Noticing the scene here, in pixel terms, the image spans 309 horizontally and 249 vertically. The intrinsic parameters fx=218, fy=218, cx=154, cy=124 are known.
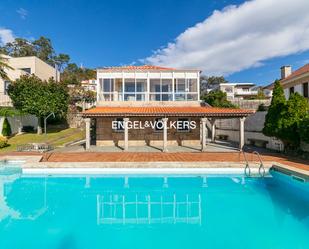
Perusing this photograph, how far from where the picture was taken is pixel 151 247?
6.18 m

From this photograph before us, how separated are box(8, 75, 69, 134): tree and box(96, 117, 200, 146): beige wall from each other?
875 cm

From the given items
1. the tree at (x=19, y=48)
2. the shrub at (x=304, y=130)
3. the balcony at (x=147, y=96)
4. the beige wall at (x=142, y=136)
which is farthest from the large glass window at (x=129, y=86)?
the tree at (x=19, y=48)

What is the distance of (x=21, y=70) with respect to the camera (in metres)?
33.0

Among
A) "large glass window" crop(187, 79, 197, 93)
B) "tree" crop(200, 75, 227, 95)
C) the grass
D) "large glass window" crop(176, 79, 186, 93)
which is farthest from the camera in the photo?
"tree" crop(200, 75, 227, 95)

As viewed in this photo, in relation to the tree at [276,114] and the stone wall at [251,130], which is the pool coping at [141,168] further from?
the stone wall at [251,130]

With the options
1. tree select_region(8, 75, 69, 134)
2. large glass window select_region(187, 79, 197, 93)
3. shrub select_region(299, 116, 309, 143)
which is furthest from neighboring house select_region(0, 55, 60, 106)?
shrub select_region(299, 116, 309, 143)

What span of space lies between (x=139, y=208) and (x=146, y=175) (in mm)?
3711

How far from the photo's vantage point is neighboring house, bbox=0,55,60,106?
3040 cm

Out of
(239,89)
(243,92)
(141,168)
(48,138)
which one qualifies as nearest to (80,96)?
(48,138)

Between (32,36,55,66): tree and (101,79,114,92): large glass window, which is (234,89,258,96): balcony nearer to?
(101,79,114,92): large glass window

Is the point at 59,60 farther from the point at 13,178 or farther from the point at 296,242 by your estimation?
the point at 296,242

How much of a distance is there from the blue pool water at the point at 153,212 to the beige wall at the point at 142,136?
29.7 feet

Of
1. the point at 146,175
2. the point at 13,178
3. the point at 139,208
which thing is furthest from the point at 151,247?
the point at 13,178

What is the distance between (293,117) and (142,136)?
12.7 meters
